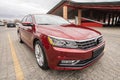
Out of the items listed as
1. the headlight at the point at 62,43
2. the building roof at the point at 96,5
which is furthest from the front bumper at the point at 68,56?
the building roof at the point at 96,5

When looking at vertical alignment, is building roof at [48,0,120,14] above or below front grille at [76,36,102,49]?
above

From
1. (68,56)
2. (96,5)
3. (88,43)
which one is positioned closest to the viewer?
(68,56)

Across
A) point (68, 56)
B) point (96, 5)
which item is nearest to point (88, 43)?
point (68, 56)

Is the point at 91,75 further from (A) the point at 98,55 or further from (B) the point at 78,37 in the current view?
(B) the point at 78,37

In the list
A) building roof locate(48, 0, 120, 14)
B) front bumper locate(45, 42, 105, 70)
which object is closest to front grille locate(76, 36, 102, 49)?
front bumper locate(45, 42, 105, 70)

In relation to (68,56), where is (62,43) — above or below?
above

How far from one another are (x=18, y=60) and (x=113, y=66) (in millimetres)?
2979

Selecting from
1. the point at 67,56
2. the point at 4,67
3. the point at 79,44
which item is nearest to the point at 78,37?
the point at 79,44

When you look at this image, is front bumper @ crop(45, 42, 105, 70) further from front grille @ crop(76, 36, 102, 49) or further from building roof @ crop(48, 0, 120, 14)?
building roof @ crop(48, 0, 120, 14)

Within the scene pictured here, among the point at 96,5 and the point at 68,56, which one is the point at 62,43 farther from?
the point at 96,5

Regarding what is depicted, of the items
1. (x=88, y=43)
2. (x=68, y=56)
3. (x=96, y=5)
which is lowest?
(x=68, y=56)

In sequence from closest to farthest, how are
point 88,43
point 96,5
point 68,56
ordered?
point 68,56 < point 88,43 < point 96,5

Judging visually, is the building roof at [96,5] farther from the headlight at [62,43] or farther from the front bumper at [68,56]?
the headlight at [62,43]

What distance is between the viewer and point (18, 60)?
435 cm
